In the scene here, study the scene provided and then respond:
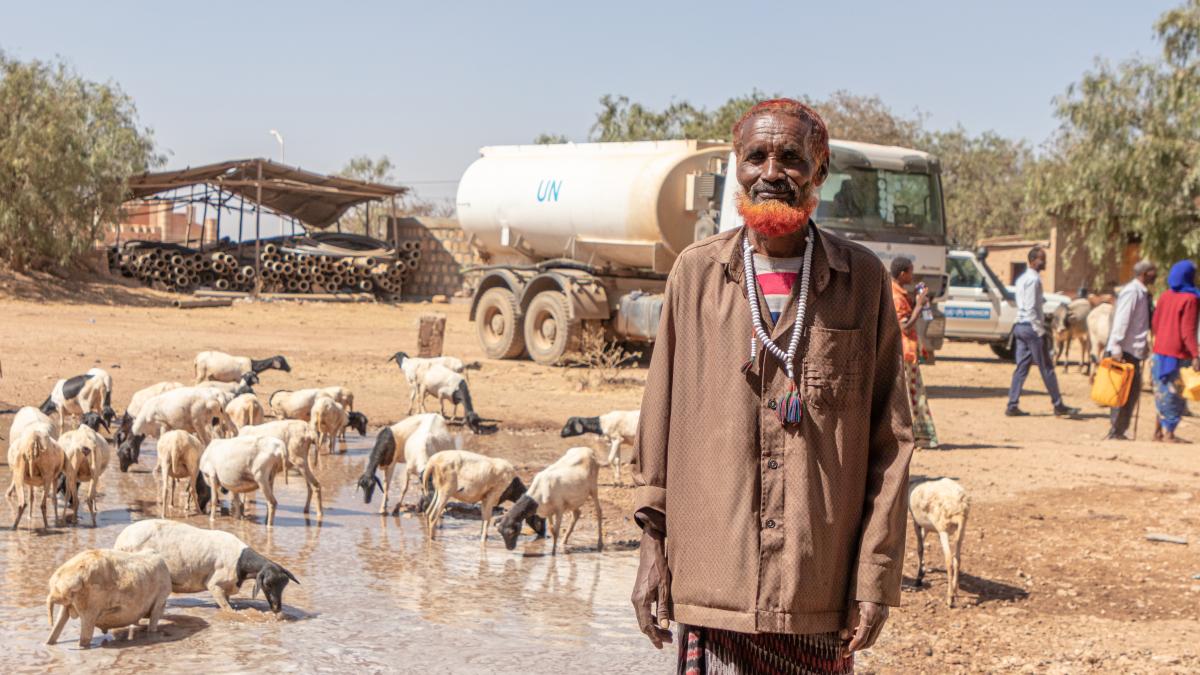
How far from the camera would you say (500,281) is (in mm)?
20609

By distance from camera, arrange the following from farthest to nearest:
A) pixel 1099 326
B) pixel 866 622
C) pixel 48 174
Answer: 1. pixel 48 174
2. pixel 1099 326
3. pixel 866 622

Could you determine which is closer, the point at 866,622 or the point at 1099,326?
the point at 866,622

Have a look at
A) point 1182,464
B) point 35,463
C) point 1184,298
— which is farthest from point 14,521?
point 1184,298

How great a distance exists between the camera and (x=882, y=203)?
1531cm

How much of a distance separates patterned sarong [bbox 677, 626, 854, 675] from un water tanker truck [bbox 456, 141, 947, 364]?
12.3 m

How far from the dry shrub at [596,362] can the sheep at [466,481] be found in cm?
800

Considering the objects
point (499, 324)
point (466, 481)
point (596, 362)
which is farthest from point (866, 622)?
point (499, 324)

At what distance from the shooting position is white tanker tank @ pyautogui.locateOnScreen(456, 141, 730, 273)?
17.7 meters

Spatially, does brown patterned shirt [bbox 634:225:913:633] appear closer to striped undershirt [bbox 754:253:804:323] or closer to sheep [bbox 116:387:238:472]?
striped undershirt [bbox 754:253:804:323]

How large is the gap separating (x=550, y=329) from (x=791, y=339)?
16.8 metres

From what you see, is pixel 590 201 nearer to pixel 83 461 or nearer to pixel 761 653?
pixel 83 461

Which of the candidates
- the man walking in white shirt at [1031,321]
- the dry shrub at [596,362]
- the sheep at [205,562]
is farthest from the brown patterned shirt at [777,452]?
the dry shrub at [596,362]

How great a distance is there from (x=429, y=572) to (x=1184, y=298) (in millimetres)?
8495

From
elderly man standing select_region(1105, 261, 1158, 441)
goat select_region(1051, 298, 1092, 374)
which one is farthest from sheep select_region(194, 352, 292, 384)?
goat select_region(1051, 298, 1092, 374)
